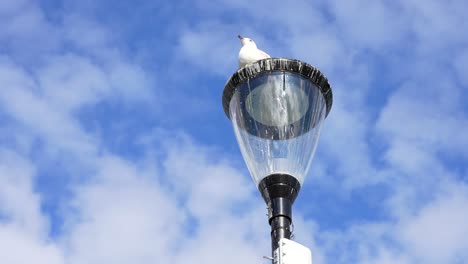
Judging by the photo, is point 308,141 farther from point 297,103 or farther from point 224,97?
point 224,97

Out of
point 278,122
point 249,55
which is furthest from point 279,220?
point 249,55

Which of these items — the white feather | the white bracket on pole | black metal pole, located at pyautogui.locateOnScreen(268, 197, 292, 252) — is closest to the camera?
the white bracket on pole

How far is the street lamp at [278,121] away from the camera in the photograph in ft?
19.8

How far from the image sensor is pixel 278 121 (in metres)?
6.12

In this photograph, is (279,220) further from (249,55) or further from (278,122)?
(249,55)

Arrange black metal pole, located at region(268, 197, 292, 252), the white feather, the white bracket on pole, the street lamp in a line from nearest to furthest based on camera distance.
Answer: the white bracket on pole
black metal pole, located at region(268, 197, 292, 252)
the street lamp
the white feather

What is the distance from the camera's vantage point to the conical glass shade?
609cm

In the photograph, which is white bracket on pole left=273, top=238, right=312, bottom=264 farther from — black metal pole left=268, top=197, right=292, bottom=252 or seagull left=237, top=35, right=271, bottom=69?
seagull left=237, top=35, right=271, bottom=69

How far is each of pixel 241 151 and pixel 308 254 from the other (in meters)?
1.10

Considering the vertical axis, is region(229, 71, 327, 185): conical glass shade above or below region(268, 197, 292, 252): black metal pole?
above

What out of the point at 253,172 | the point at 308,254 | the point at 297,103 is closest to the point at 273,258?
the point at 308,254

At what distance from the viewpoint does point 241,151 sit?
633 cm

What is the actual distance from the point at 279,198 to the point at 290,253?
56 cm

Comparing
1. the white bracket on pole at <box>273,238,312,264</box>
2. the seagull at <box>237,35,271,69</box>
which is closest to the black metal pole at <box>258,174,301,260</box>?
the white bracket on pole at <box>273,238,312,264</box>
